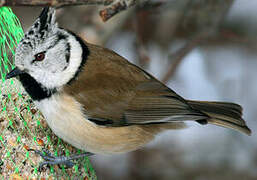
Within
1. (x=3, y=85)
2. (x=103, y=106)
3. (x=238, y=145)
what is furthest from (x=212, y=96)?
(x=3, y=85)

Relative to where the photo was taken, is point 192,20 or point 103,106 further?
point 192,20

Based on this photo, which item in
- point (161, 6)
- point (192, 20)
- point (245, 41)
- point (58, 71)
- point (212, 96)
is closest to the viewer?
point (58, 71)

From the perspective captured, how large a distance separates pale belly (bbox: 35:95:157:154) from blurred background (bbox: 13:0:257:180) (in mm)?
1522

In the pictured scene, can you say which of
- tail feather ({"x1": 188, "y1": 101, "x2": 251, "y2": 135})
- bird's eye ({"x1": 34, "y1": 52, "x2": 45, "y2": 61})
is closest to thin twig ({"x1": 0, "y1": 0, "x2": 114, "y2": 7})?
bird's eye ({"x1": 34, "y1": 52, "x2": 45, "y2": 61})

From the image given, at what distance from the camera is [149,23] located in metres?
6.74

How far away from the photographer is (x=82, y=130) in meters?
3.50

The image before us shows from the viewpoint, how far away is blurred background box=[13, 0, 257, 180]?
5297mm

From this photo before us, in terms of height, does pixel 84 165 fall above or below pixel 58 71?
below

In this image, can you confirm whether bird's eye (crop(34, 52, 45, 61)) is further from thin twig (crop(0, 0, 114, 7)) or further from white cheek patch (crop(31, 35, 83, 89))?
thin twig (crop(0, 0, 114, 7))

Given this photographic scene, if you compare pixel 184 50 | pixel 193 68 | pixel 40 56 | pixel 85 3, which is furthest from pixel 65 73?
pixel 193 68

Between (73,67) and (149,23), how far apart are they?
328 centimetres

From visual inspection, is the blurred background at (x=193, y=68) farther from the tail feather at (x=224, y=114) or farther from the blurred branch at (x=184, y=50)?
the tail feather at (x=224, y=114)

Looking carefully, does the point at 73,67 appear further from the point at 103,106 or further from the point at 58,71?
the point at 103,106

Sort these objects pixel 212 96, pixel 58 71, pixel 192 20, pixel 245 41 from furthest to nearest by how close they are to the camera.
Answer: pixel 212 96, pixel 245 41, pixel 192 20, pixel 58 71
